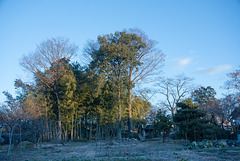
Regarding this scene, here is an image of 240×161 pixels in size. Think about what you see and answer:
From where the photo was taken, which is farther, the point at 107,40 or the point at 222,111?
the point at 107,40

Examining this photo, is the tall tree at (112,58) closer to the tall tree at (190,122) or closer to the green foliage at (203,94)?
the tall tree at (190,122)

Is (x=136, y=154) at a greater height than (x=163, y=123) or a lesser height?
lesser

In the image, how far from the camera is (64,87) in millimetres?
19391

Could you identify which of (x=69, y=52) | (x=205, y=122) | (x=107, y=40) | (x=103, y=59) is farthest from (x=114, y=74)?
(x=205, y=122)

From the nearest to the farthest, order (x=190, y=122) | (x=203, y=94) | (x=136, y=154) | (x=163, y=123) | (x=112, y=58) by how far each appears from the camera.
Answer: (x=136, y=154) < (x=190, y=122) < (x=163, y=123) < (x=112, y=58) < (x=203, y=94)

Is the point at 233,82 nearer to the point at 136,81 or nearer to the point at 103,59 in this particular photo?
the point at 136,81

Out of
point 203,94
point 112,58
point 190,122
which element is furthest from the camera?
point 203,94

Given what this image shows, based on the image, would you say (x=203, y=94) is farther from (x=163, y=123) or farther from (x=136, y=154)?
(x=136, y=154)

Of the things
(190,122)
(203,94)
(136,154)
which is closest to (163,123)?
(190,122)

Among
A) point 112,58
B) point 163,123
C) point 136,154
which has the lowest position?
point 136,154

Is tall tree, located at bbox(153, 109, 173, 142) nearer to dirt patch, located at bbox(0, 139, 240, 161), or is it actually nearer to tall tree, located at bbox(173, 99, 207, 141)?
tall tree, located at bbox(173, 99, 207, 141)

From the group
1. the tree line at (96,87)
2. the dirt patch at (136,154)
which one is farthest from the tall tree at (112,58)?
the dirt patch at (136,154)

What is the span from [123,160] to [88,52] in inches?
658

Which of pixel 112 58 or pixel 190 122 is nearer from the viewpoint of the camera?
pixel 190 122
